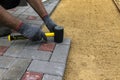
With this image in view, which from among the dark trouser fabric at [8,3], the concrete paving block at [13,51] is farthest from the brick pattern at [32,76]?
the dark trouser fabric at [8,3]

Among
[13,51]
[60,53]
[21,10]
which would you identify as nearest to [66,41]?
[60,53]

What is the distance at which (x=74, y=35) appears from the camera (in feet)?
9.39

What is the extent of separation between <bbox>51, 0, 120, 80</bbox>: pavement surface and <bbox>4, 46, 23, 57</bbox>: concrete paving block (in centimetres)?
51

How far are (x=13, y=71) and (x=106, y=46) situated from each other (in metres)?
1.17

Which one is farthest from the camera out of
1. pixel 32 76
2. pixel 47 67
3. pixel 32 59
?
pixel 32 59

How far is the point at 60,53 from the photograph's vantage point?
2295 mm

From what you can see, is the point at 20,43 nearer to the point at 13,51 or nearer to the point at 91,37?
the point at 13,51

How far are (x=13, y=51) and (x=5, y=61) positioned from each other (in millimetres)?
194

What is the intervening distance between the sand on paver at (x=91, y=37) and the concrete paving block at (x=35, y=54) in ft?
0.78

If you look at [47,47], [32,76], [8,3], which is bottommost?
[47,47]

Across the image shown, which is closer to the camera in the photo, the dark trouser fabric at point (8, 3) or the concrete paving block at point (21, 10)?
the dark trouser fabric at point (8, 3)

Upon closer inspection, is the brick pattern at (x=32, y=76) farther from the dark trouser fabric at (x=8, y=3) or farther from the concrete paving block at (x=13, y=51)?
the dark trouser fabric at (x=8, y=3)

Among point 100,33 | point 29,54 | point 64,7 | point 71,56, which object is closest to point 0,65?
point 29,54

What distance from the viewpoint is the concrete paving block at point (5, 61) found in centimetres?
201
